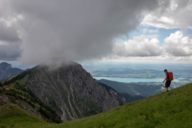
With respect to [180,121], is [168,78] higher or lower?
higher

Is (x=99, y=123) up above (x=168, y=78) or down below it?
below

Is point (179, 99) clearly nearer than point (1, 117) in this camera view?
Yes

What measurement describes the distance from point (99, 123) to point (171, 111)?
8737 mm

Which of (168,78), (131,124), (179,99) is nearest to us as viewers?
(131,124)

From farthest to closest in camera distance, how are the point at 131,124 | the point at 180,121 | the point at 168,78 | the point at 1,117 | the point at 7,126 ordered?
the point at 1,117 → the point at 7,126 → the point at 168,78 → the point at 131,124 → the point at 180,121

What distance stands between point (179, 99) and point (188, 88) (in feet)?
42.1

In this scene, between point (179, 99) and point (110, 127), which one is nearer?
point (110, 127)

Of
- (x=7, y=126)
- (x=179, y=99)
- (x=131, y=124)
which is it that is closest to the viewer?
(x=131, y=124)

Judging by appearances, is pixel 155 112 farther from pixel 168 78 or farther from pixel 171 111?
pixel 168 78

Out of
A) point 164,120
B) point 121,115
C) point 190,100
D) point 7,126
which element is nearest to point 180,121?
point 164,120

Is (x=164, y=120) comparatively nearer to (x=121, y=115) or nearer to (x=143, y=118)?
(x=143, y=118)

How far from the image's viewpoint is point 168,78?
5222 centimetres

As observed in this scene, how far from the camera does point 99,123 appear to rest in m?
40.5

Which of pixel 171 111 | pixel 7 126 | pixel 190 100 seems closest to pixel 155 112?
pixel 171 111
